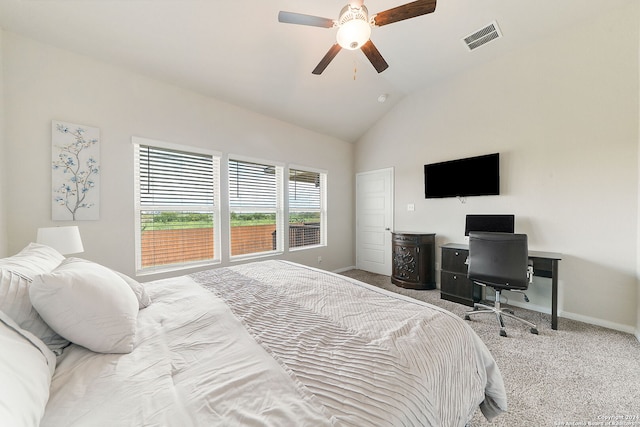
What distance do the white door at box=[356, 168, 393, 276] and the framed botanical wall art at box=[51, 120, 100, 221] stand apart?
3.99 m

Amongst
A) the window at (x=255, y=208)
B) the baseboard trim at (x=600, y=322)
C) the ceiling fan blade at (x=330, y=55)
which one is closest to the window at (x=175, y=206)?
the window at (x=255, y=208)

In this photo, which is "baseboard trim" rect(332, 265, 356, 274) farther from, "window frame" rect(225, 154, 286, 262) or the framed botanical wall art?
the framed botanical wall art

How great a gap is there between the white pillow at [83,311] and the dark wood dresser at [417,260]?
3.49m

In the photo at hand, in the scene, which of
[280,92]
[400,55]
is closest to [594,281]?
[400,55]

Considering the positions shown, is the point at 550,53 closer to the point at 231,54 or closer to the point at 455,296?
the point at 455,296

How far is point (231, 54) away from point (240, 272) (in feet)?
7.86

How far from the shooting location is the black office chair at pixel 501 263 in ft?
7.54

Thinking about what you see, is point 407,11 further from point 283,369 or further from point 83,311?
point 83,311

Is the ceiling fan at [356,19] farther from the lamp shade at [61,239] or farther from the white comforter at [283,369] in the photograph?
the lamp shade at [61,239]

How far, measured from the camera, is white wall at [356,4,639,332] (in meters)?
2.36

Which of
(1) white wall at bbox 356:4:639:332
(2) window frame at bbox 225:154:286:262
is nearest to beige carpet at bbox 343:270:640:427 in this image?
(1) white wall at bbox 356:4:639:332

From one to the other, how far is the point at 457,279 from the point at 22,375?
11.9 ft

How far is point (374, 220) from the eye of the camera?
460 centimetres

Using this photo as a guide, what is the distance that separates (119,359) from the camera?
33.3 inches
